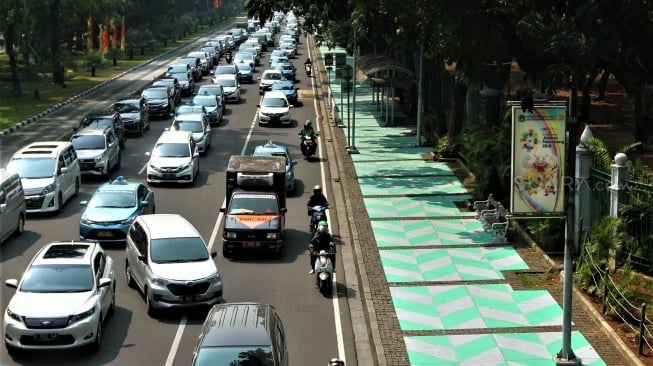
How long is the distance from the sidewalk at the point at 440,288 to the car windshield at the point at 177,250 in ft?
11.4

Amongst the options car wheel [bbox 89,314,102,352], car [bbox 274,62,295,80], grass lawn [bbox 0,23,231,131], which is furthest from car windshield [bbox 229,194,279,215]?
car [bbox 274,62,295,80]

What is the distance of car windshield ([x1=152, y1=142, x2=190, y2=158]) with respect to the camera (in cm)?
3550

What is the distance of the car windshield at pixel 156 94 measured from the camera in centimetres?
5256

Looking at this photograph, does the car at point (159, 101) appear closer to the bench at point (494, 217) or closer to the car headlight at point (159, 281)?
the bench at point (494, 217)

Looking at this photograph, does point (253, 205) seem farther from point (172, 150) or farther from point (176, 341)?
point (172, 150)

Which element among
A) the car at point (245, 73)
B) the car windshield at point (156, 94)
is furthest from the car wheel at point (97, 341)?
the car at point (245, 73)

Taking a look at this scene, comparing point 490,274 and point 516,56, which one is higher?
point 516,56

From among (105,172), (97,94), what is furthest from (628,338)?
(97,94)

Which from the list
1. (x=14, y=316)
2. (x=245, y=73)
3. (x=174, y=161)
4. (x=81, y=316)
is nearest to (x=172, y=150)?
(x=174, y=161)

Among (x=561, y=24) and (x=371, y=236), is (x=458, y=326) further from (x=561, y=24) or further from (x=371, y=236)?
(x=561, y=24)

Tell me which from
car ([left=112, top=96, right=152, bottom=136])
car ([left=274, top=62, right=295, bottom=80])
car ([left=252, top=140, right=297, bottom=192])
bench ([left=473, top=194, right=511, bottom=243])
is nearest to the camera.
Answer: bench ([left=473, top=194, right=511, bottom=243])

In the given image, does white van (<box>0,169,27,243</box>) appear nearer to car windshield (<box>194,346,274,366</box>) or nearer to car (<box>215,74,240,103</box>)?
car windshield (<box>194,346,274,366</box>)

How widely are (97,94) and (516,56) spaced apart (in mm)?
41820

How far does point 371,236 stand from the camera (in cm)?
2803
